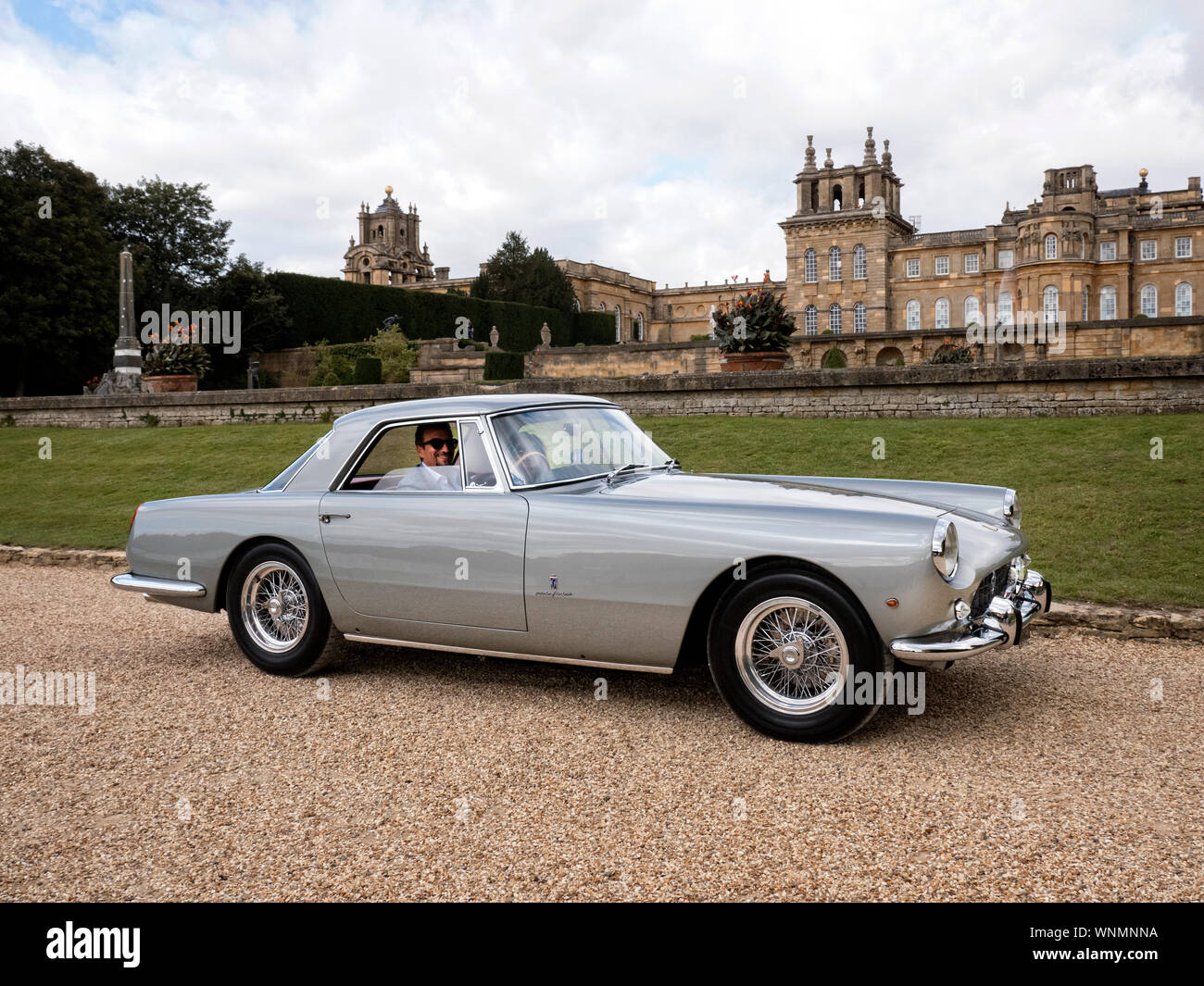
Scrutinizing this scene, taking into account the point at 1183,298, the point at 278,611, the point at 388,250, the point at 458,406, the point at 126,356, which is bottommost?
the point at 278,611

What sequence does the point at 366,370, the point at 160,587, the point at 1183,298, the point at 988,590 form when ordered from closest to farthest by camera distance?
the point at 988,590 < the point at 160,587 < the point at 366,370 < the point at 1183,298

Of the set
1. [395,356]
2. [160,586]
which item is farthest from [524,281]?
A: [160,586]

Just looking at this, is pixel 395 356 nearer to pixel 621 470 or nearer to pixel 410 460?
pixel 410 460

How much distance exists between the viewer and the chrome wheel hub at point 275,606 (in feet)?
16.1

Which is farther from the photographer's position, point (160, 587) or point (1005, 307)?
point (1005, 307)

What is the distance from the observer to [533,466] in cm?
447

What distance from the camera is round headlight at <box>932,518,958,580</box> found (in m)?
3.45

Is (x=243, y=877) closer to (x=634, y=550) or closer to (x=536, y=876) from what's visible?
(x=536, y=876)

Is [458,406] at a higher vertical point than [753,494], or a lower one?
higher

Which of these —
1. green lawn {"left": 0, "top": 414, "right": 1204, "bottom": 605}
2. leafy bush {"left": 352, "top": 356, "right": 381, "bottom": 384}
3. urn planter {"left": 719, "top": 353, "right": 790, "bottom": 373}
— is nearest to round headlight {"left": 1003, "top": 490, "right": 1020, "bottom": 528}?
green lawn {"left": 0, "top": 414, "right": 1204, "bottom": 605}

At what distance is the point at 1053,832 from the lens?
2.89m

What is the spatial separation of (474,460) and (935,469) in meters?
6.50
